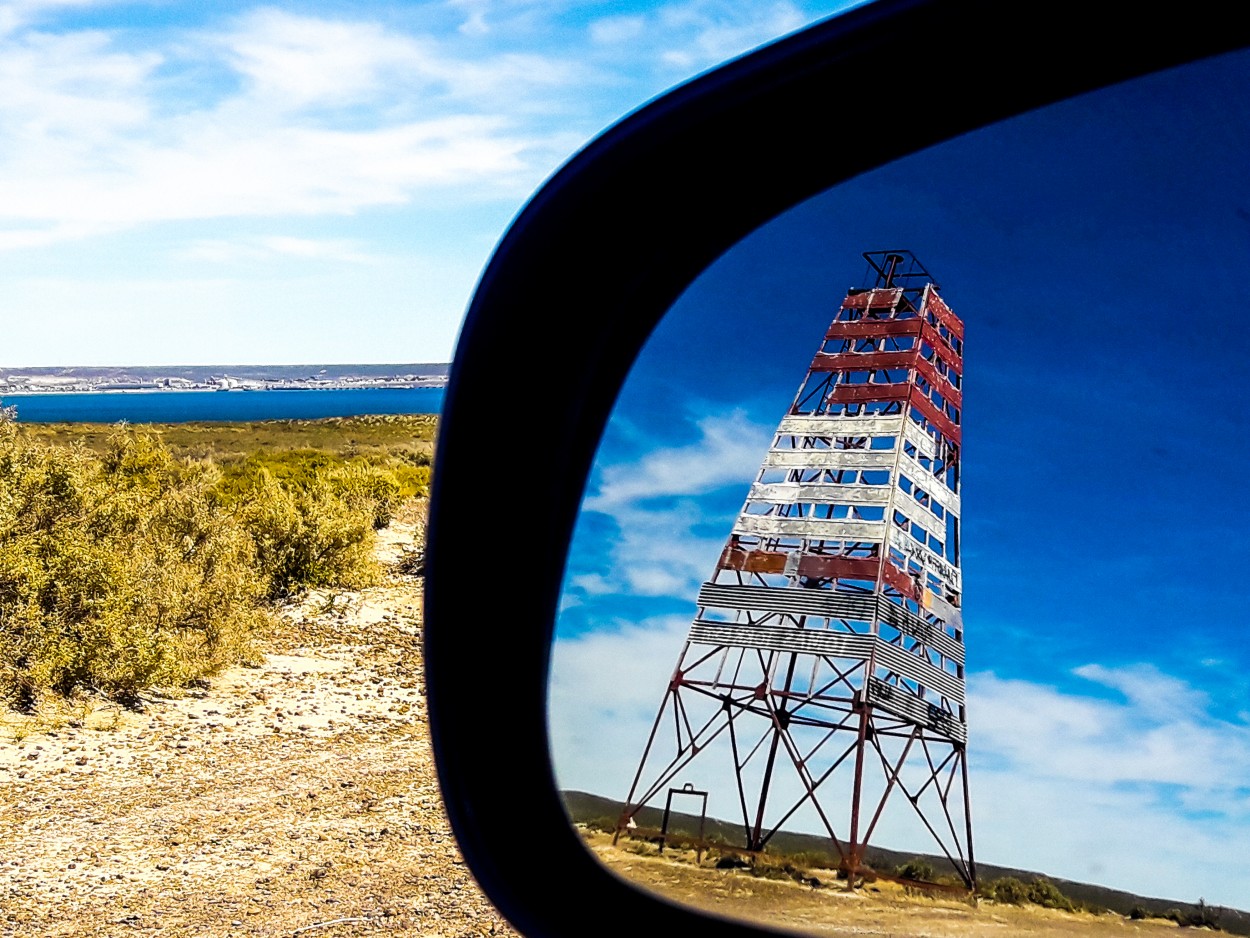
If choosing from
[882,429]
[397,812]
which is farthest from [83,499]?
[882,429]

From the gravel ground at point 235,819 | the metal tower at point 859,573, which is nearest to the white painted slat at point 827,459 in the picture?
the metal tower at point 859,573

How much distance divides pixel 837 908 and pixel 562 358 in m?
0.96

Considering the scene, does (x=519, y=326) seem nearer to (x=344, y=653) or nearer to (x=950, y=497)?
(x=950, y=497)

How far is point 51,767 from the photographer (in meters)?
8.49

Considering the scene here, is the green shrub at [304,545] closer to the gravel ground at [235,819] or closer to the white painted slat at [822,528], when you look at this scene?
the gravel ground at [235,819]

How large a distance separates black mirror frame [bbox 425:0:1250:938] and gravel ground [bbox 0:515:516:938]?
462 centimetres

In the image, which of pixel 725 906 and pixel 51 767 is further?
pixel 51 767

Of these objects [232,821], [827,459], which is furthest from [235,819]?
[827,459]

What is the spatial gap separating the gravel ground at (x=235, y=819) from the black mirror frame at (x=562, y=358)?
462 cm

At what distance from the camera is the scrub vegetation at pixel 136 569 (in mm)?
9750

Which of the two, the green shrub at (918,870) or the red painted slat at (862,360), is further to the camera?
the red painted slat at (862,360)

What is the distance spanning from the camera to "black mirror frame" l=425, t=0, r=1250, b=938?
1605 millimetres

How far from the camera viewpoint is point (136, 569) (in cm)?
1147

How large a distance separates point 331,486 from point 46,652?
43.3 ft
